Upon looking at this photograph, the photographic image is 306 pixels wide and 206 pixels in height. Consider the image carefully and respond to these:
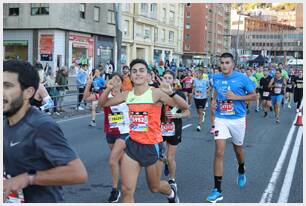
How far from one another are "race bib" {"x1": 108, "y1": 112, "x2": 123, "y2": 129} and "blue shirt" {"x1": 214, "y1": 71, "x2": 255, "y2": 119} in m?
1.40

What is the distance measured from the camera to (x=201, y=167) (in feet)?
27.8

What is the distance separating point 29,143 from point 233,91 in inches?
186

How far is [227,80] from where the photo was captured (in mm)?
7102

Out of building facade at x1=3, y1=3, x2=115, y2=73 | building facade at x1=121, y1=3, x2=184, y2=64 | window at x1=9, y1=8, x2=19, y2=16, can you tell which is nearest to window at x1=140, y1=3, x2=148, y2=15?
building facade at x1=121, y1=3, x2=184, y2=64

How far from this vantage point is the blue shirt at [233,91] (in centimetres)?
704

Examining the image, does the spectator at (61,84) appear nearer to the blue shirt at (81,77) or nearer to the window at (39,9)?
the blue shirt at (81,77)

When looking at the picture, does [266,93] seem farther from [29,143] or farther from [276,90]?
[29,143]

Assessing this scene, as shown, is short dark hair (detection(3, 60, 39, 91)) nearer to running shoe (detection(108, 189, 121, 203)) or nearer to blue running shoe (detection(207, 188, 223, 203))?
running shoe (detection(108, 189, 121, 203))

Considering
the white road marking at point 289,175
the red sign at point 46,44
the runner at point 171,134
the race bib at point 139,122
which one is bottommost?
the white road marking at point 289,175

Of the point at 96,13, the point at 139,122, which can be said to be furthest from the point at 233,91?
the point at 96,13

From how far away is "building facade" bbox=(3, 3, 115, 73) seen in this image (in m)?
35.3

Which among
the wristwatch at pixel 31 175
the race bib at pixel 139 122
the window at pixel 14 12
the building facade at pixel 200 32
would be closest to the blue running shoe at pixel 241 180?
the race bib at pixel 139 122

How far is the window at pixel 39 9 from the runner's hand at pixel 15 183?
34127 millimetres

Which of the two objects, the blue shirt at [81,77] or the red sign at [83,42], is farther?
the red sign at [83,42]
